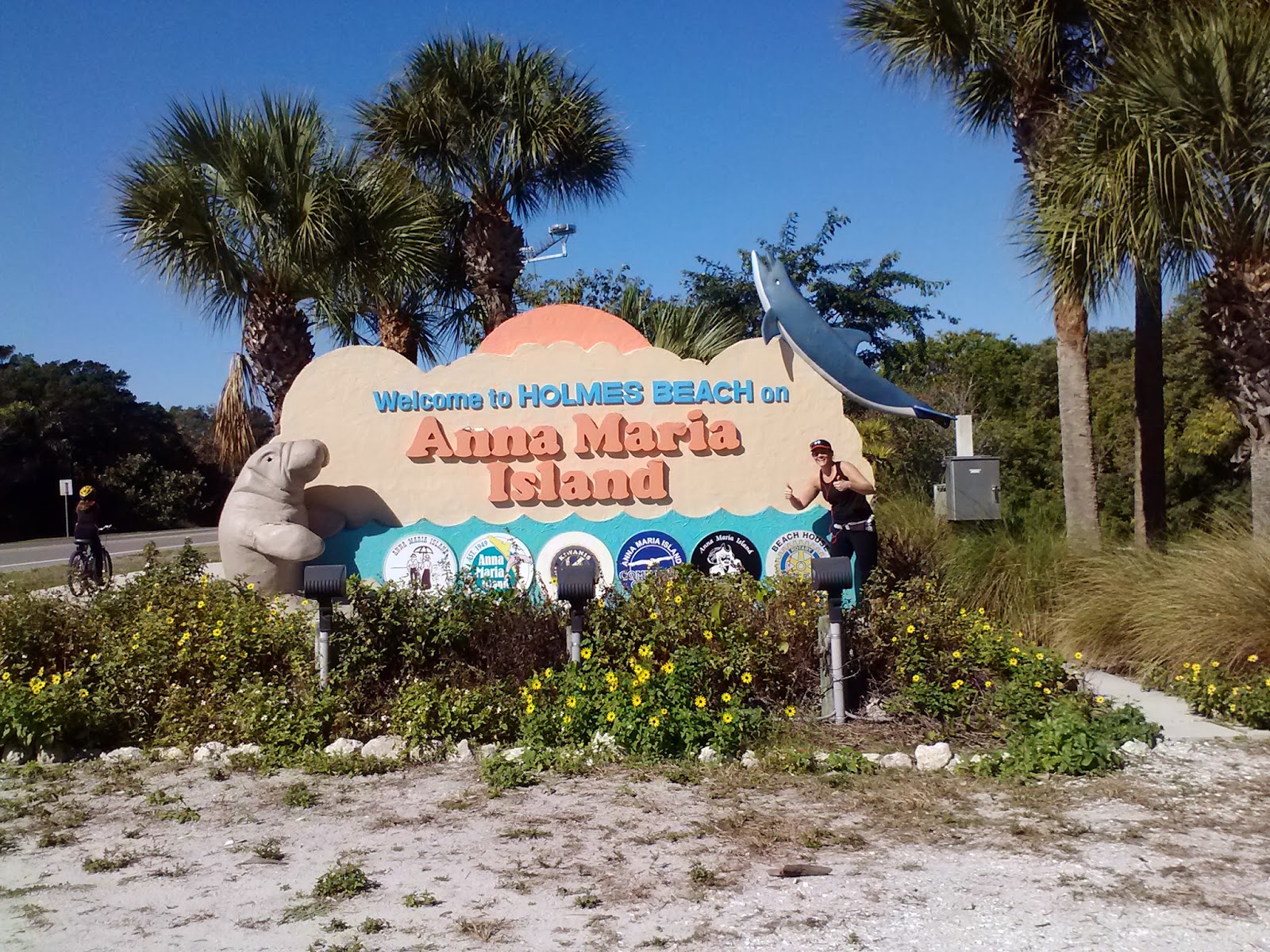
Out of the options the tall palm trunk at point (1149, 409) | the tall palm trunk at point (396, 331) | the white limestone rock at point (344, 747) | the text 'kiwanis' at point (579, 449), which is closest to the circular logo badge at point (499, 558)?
the text 'kiwanis' at point (579, 449)

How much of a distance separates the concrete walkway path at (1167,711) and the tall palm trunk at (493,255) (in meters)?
9.62

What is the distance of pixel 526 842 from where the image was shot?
4.61 meters

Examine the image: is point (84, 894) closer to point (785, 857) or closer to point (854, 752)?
point (785, 857)

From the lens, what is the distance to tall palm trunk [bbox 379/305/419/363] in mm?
15000

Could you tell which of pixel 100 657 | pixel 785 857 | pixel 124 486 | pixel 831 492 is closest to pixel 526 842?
pixel 785 857

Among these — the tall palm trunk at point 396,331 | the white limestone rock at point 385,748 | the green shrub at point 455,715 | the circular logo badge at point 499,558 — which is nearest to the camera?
the white limestone rock at point 385,748

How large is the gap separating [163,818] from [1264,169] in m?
8.62

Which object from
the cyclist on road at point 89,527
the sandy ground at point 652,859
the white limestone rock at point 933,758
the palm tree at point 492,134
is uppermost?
the palm tree at point 492,134

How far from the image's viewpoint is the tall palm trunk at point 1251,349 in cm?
844

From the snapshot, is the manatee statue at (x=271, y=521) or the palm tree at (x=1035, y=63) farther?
Answer: the palm tree at (x=1035, y=63)

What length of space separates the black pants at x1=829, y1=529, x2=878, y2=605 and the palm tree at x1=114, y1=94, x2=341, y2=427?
20.0ft

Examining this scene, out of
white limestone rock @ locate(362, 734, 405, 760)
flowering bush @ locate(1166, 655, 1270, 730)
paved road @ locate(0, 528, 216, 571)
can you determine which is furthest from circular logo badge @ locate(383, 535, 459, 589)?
paved road @ locate(0, 528, 216, 571)

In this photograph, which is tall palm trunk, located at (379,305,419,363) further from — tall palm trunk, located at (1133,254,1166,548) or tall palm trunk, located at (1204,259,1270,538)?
tall palm trunk, located at (1204,259,1270,538)

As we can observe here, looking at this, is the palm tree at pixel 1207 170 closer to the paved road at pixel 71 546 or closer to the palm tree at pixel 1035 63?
the palm tree at pixel 1035 63
